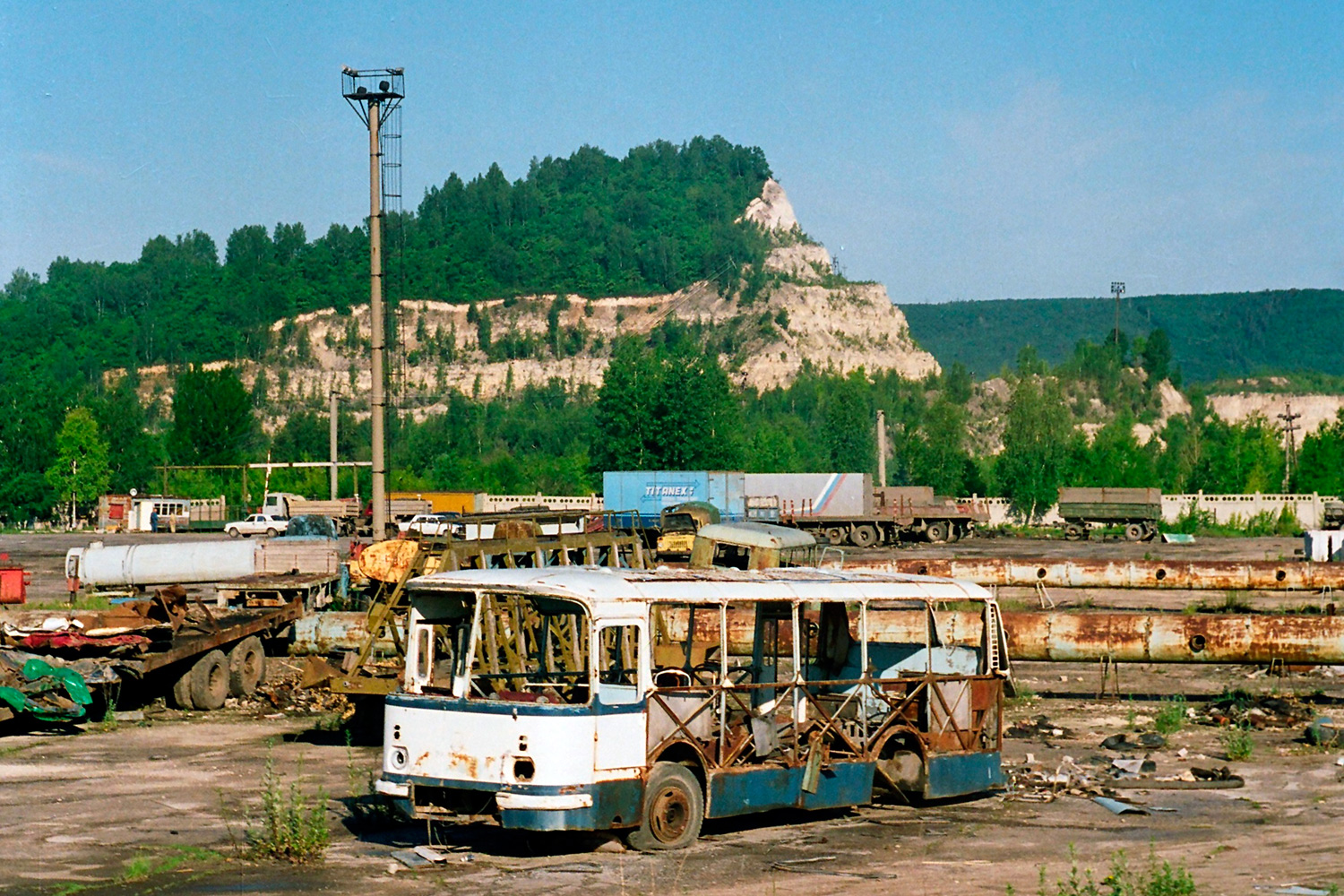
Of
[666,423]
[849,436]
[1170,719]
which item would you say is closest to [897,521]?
[666,423]

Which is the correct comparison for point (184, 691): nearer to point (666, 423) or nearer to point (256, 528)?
point (256, 528)

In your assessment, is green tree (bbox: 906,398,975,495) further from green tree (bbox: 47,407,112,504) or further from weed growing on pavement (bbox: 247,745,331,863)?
weed growing on pavement (bbox: 247,745,331,863)

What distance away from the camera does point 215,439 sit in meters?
115

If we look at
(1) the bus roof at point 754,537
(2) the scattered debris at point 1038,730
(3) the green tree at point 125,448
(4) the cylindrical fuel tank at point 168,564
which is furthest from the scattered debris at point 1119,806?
(3) the green tree at point 125,448

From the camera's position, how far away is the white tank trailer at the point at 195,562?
29.9m

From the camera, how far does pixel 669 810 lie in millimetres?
11891

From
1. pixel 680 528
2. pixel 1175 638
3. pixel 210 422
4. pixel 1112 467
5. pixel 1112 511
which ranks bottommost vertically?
pixel 1175 638

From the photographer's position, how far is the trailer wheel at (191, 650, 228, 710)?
20984 millimetres

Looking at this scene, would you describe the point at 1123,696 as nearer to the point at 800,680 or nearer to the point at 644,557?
the point at 644,557

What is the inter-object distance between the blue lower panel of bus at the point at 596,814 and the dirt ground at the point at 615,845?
325mm

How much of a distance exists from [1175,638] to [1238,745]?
14.9 feet

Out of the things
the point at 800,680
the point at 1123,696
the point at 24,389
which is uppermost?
the point at 24,389

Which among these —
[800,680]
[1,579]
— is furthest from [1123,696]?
[1,579]

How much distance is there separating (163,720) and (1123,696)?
1379cm
